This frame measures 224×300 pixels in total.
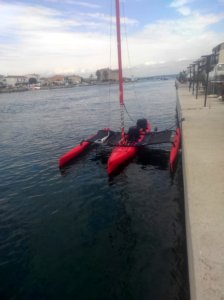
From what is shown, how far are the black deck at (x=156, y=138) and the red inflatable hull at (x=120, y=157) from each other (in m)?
0.72

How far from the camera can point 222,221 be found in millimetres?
5527

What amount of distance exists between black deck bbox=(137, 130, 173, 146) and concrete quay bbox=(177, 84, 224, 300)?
2168 millimetres

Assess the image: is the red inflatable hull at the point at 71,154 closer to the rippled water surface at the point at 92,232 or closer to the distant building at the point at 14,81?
the rippled water surface at the point at 92,232

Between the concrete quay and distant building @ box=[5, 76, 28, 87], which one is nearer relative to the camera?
the concrete quay

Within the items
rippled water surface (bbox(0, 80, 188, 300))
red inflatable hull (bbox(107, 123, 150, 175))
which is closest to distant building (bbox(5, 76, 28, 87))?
rippled water surface (bbox(0, 80, 188, 300))

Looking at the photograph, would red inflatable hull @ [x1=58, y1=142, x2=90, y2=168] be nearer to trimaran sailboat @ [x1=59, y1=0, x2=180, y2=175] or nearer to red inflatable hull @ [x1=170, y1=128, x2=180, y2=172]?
trimaran sailboat @ [x1=59, y1=0, x2=180, y2=175]

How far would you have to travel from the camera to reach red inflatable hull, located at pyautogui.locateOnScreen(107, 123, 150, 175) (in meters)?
13.5

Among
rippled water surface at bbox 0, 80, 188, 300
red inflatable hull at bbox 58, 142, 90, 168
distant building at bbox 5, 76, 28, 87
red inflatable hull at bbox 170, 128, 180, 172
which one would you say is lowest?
rippled water surface at bbox 0, 80, 188, 300

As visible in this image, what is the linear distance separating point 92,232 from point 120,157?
6.08 meters

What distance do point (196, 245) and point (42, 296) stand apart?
4.25 meters

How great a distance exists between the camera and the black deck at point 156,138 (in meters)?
Result: 14.9

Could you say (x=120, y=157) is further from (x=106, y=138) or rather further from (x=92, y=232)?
(x=92, y=232)

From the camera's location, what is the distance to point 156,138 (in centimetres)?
1580

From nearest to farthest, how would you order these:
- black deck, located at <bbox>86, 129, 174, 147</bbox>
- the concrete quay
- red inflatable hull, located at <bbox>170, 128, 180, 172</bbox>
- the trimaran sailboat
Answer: the concrete quay < red inflatable hull, located at <bbox>170, 128, 180, 172</bbox> < the trimaran sailboat < black deck, located at <bbox>86, 129, 174, 147</bbox>
